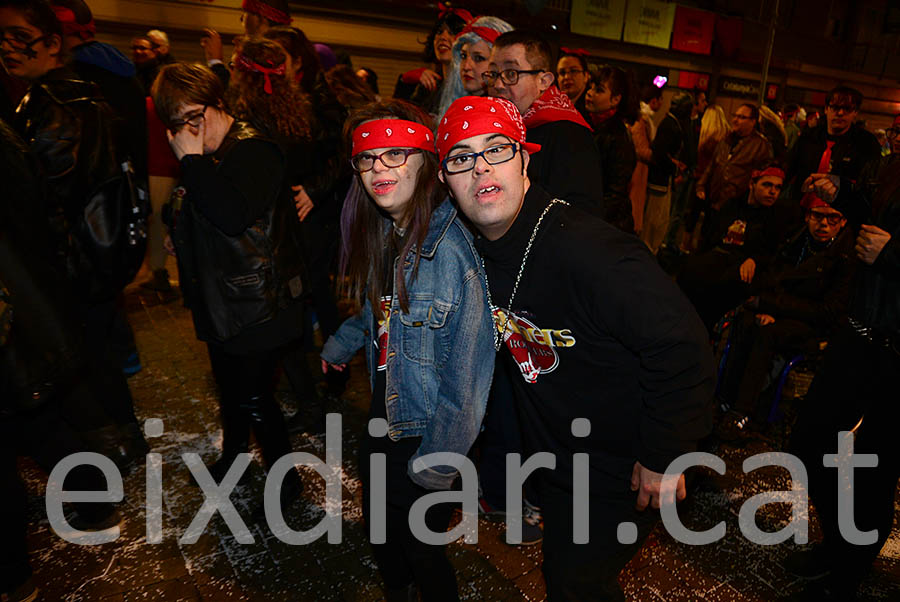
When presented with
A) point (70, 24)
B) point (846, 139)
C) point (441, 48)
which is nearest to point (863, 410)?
point (441, 48)

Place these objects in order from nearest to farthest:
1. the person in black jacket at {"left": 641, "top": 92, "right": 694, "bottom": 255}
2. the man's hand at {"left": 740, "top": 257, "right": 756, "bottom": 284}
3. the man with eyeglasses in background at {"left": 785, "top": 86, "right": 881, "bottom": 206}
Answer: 1. the man's hand at {"left": 740, "top": 257, "right": 756, "bottom": 284}
2. the man with eyeglasses in background at {"left": 785, "top": 86, "right": 881, "bottom": 206}
3. the person in black jacket at {"left": 641, "top": 92, "right": 694, "bottom": 255}

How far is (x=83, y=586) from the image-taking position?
2.78m

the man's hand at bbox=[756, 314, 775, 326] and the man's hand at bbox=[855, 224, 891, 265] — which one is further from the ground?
the man's hand at bbox=[855, 224, 891, 265]

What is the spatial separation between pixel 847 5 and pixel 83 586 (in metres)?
32.8

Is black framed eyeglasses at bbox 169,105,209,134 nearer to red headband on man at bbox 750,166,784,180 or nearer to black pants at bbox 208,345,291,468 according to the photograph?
black pants at bbox 208,345,291,468

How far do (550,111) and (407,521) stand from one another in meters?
2.13

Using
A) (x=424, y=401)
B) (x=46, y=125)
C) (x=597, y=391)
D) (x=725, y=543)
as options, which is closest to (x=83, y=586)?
(x=424, y=401)

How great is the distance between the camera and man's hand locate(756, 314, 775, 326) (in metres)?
4.08

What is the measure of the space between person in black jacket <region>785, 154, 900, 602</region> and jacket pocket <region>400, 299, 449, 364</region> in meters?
1.89

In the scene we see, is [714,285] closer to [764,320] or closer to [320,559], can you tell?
[764,320]

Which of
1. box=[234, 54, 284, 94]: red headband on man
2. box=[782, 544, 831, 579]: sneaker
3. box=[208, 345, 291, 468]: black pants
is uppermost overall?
box=[234, 54, 284, 94]: red headband on man

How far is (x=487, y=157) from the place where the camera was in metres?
1.83

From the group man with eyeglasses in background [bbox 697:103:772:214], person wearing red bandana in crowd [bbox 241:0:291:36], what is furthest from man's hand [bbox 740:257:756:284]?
person wearing red bandana in crowd [bbox 241:0:291:36]

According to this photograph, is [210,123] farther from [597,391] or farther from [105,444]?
[597,391]
